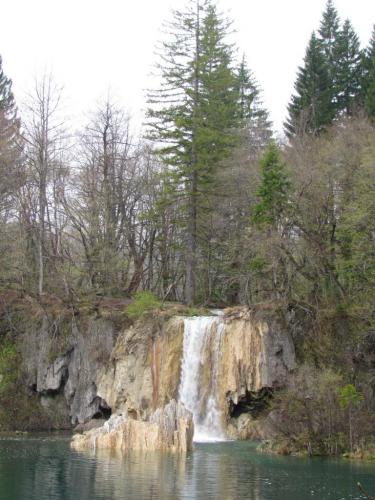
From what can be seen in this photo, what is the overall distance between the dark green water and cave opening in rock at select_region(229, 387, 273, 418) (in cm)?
431

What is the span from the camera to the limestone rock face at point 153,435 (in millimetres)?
25250

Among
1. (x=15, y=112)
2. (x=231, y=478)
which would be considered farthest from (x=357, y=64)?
(x=231, y=478)

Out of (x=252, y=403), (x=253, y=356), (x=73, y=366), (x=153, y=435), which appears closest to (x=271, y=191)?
(x=253, y=356)

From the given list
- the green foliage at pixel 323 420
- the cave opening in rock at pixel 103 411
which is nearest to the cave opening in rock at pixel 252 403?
the green foliage at pixel 323 420

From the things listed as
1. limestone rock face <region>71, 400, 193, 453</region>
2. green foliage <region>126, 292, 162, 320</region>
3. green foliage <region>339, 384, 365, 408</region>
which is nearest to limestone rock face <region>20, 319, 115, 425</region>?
green foliage <region>126, 292, 162, 320</region>

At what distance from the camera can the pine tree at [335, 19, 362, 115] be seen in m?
44.9

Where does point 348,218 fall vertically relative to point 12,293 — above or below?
above

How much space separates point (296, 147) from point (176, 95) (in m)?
6.98

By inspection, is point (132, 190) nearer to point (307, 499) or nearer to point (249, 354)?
point (249, 354)

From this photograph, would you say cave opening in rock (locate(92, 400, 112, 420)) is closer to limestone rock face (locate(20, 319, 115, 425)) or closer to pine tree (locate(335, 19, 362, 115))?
limestone rock face (locate(20, 319, 115, 425))

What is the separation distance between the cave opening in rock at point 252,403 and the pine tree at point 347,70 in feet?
69.0

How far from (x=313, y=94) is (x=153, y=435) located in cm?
2584

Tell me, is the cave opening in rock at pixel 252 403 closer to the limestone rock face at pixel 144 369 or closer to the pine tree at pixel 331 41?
the limestone rock face at pixel 144 369

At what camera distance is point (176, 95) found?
3856 cm
